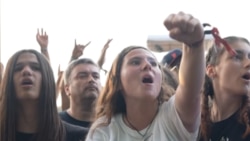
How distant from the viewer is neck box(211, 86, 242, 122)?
2549 mm

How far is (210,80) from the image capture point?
2723mm

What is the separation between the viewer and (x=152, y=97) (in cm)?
247

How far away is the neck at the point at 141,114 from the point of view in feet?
8.07

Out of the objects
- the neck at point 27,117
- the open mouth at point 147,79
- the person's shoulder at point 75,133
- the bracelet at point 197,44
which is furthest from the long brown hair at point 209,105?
the neck at point 27,117

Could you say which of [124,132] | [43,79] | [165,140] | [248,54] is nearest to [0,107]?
[43,79]

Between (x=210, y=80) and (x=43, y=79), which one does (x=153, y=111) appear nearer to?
(x=210, y=80)

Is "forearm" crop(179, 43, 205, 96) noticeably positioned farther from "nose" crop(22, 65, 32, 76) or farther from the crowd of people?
"nose" crop(22, 65, 32, 76)

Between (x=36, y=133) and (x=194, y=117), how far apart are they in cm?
105

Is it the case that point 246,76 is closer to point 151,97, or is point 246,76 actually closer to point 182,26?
point 151,97

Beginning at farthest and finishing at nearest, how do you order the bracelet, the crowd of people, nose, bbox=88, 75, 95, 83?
nose, bbox=88, 75, 95, 83 < the crowd of people < the bracelet

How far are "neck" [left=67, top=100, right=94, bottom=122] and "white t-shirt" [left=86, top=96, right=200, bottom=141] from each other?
114cm

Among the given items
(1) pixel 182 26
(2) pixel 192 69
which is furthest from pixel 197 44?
(1) pixel 182 26

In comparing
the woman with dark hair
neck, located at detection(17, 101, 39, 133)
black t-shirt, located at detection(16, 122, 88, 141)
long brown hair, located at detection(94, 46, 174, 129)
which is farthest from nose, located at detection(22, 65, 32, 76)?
long brown hair, located at detection(94, 46, 174, 129)

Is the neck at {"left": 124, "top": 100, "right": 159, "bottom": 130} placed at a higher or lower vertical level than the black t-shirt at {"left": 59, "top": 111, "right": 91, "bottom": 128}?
higher
